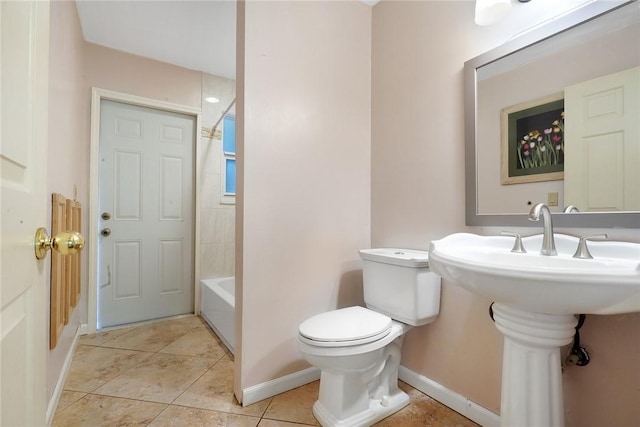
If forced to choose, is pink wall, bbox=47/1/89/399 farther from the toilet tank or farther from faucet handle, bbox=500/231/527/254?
faucet handle, bbox=500/231/527/254

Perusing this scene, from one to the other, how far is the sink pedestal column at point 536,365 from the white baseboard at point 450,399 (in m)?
0.43

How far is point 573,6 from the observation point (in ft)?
3.43

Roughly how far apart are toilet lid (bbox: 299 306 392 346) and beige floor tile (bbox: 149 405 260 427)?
52cm

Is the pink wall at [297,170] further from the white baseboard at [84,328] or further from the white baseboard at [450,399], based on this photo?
the white baseboard at [84,328]

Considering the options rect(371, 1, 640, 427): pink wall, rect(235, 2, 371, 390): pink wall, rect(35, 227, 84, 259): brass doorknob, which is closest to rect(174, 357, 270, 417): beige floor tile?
rect(235, 2, 371, 390): pink wall

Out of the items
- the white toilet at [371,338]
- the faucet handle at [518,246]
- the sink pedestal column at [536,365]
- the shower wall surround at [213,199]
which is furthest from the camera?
the shower wall surround at [213,199]

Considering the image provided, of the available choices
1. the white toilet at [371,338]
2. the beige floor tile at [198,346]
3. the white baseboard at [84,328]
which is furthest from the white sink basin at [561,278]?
the white baseboard at [84,328]

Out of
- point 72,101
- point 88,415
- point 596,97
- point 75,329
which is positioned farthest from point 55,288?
point 596,97

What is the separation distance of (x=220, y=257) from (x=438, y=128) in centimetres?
228

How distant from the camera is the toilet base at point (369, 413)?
4.12 ft

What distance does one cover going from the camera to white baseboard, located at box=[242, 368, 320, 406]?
1430 millimetres

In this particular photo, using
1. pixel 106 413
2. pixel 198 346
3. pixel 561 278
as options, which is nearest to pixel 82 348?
pixel 198 346

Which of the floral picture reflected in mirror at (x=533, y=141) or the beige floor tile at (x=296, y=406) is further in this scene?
the beige floor tile at (x=296, y=406)

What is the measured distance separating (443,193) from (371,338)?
80cm
